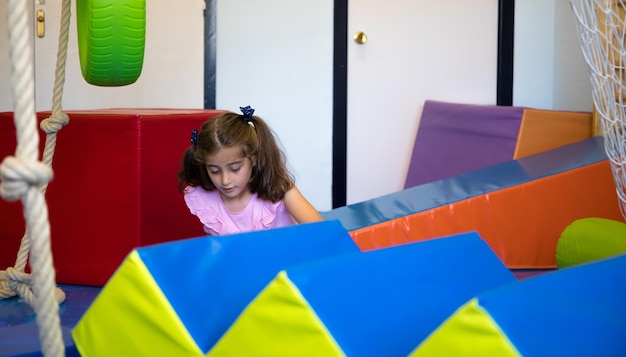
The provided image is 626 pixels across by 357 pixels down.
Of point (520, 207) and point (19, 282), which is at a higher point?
point (520, 207)

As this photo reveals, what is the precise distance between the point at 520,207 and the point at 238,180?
3.29 feet

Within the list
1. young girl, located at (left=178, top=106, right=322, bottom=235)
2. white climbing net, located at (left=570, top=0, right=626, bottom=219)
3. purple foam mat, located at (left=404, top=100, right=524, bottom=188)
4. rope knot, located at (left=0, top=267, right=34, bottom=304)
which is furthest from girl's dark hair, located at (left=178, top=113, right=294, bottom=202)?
purple foam mat, located at (left=404, top=100, right=524, bottom=188)

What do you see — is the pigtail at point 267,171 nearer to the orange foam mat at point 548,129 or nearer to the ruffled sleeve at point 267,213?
the ruffled sleeve at point 267,213

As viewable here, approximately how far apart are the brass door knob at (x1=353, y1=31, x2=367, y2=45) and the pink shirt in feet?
5.75

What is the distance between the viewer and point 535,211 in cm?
278

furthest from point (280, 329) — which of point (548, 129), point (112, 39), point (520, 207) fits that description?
point (548, 129)

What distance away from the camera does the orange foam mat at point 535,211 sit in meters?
2.74

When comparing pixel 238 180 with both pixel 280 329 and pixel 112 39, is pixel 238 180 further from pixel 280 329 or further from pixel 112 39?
pixel 280 329

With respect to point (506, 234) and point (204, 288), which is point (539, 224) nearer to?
point (506, 234)

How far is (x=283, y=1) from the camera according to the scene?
12.9 feet

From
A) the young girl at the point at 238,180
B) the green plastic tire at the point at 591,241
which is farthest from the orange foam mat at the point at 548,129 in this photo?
the young girl at the point at 238,180

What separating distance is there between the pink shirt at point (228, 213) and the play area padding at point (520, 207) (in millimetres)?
406

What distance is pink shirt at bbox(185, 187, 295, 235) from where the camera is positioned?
235 centimetres

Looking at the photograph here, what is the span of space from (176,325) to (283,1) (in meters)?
2.93
